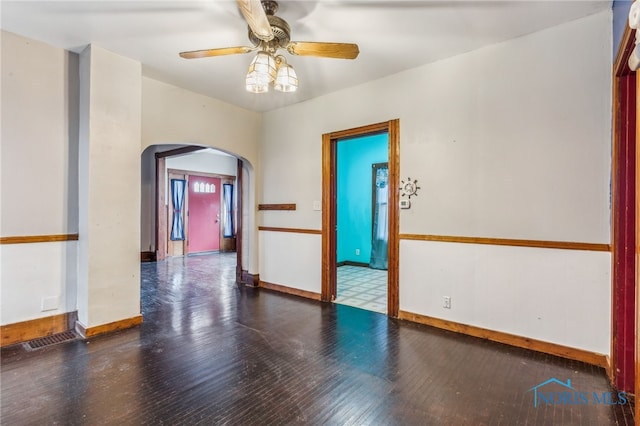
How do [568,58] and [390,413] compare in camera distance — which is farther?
[568,58]

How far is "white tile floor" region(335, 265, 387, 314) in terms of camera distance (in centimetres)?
411

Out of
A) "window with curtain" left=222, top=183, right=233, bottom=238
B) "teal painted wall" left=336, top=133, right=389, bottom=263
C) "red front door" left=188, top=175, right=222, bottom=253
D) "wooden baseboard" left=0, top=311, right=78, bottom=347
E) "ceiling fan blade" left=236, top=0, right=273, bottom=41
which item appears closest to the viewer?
"ceiling fan blade" left=236, top=0, right=273, bottom=41

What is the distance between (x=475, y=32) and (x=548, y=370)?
9.35 ft

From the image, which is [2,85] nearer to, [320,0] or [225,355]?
[320,0]

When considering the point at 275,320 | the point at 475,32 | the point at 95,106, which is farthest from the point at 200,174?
the point at 475,32

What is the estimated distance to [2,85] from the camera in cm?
276

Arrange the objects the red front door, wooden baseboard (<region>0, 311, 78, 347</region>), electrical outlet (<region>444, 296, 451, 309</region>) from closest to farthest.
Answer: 1. wooden baseboard (<region>0, 311, 78, 347</region>)
2. electrical outlet (<region>444, 296, 451, 309</region>)
3. the red front door

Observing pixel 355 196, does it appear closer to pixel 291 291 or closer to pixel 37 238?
pixel 291 291

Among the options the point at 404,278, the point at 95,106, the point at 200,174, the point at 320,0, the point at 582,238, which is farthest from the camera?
the point at 200,174

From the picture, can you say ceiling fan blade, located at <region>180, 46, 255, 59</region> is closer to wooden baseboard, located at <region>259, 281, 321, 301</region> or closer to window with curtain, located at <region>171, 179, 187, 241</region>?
wooden baseboard, located at <region>259, 281, 321, 301</region>

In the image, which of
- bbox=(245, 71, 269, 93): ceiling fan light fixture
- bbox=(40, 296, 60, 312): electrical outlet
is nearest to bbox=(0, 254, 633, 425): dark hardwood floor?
bbox=(40, 296, 60, 312): electrical outlet

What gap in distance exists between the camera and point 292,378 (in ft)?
7.39

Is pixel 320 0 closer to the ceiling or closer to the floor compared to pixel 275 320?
closer to the ceiling

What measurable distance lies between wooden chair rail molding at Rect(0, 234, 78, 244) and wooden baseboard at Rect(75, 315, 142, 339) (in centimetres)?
85
